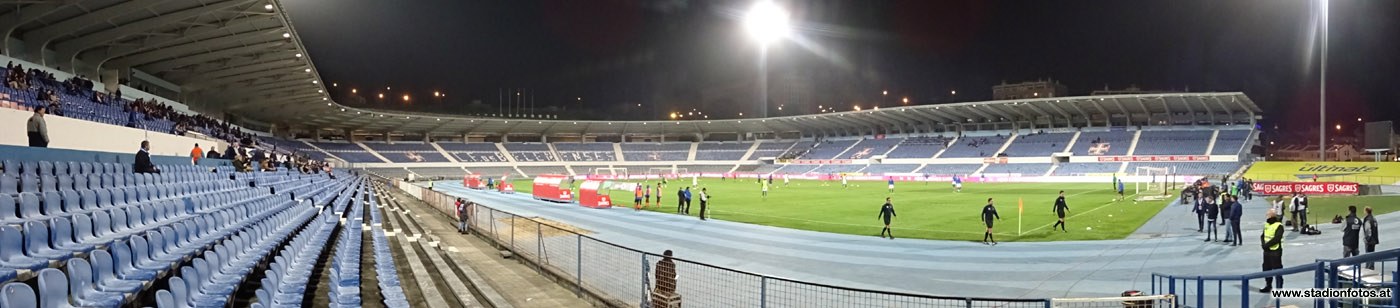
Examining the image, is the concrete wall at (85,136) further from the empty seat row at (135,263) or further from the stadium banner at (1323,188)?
the stadium banner at (1323,188)

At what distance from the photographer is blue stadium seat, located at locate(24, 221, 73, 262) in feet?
17.7

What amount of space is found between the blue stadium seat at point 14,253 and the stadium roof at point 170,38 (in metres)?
18.7

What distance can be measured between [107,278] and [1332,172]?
57263 millimetres

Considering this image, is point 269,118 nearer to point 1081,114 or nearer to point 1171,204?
point 1171,204

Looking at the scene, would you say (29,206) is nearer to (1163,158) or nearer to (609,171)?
(1163,158)

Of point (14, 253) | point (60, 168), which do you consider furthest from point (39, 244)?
point (60, 168)

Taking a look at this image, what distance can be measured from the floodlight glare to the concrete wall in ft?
107

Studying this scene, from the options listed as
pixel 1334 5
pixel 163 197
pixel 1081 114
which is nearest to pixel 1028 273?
pixel 163 197

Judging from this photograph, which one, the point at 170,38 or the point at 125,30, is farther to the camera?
the point at 170,38

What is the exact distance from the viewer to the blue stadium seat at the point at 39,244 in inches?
212

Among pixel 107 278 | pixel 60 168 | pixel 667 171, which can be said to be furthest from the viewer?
pixel 667 171

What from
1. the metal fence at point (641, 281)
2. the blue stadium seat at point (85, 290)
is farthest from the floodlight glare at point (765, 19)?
the blue stadium seat at point (85, 290)

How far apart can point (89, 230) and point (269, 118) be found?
68.6 metres

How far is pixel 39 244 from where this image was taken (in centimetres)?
559
